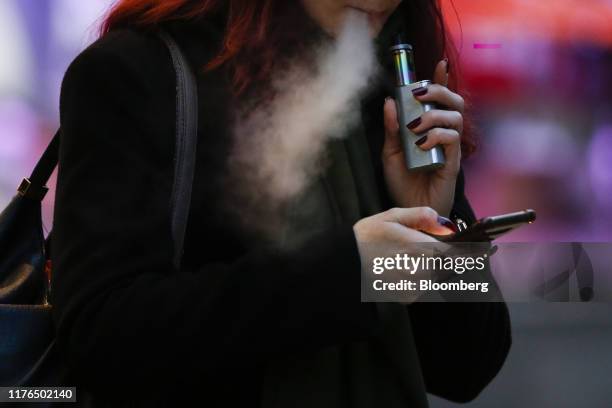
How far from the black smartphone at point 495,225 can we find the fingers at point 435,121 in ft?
0.71

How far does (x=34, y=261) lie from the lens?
938 millimetres

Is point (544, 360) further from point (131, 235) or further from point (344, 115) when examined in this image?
point (131, 235)

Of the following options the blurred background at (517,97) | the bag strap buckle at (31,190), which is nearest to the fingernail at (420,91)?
the bag strap buckle at (31,190)

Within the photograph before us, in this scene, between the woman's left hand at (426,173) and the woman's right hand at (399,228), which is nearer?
the woman's right hand at (399,228)

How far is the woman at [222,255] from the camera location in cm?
82

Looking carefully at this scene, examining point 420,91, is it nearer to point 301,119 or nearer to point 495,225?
point 301,119

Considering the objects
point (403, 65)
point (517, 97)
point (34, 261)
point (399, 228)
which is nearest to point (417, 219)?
point (399, 228)

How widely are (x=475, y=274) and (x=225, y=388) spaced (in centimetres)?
33

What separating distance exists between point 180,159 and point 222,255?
131mm

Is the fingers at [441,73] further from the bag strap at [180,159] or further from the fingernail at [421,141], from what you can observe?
the bag strap at [180,159]

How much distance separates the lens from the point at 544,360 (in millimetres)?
2324

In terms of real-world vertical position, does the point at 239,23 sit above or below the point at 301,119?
above

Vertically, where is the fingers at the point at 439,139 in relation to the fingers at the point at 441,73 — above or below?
below

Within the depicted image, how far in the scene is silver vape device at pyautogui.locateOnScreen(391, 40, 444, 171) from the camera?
1.03 meters
